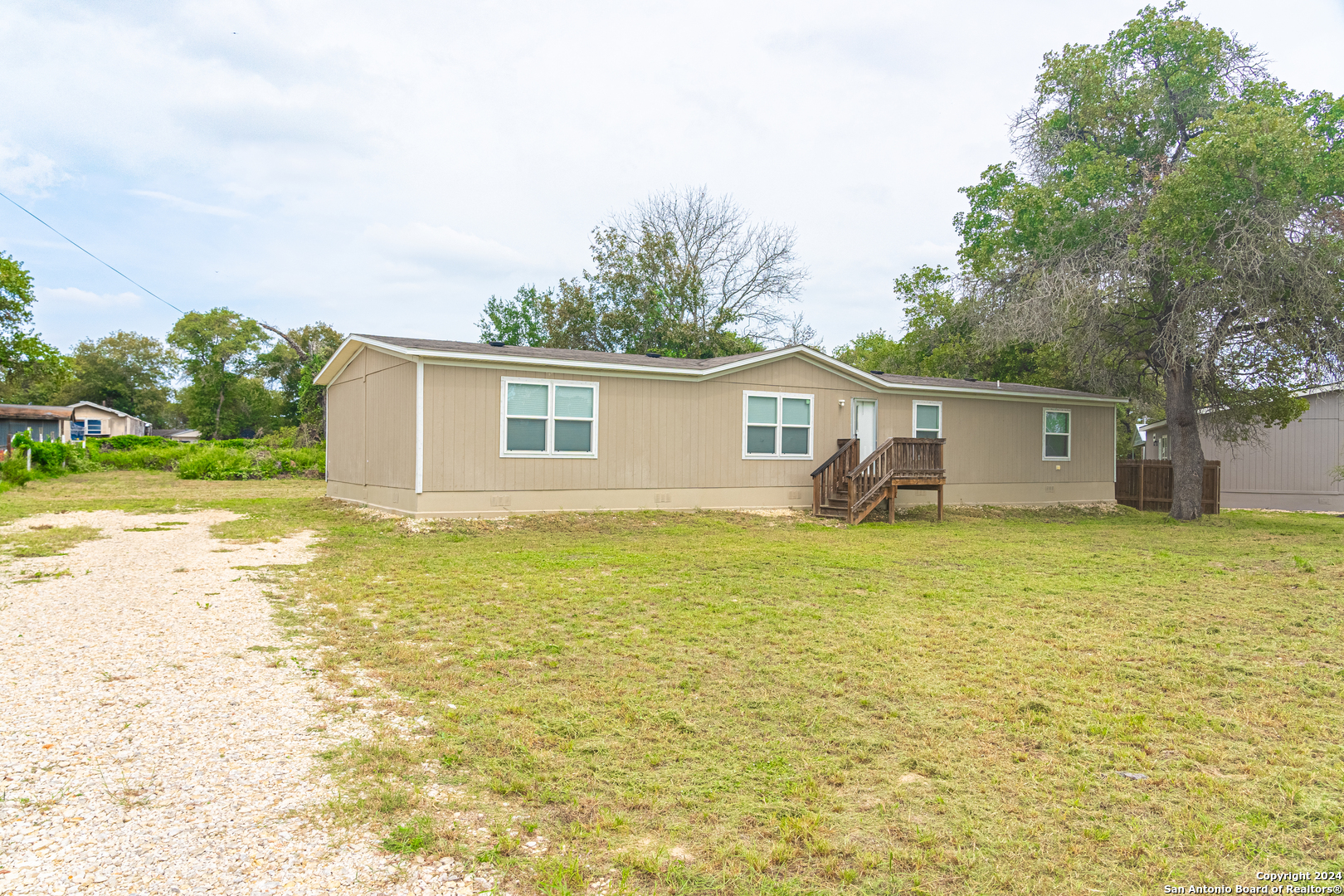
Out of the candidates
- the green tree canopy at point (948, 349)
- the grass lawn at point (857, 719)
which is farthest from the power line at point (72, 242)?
the green tree canopy at point (948, 349)

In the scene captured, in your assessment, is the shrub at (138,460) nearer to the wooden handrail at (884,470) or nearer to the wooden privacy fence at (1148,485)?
the wooden handrail at (884,470)

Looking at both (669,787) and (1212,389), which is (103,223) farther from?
(1212,389)

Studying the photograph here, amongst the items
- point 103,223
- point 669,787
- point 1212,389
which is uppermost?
point 103,223

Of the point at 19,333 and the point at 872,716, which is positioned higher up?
the point at 19,333

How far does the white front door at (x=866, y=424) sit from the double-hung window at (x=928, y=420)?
105 cm

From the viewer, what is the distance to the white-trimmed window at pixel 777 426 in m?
14.1

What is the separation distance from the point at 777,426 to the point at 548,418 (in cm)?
439

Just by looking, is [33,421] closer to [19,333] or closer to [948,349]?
[19,333]

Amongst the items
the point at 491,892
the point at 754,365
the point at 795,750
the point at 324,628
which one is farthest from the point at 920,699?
the point at 754,365

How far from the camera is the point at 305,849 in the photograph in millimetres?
2375

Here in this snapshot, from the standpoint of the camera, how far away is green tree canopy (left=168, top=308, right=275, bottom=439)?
4719cm

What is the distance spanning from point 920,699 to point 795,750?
0.97 meters

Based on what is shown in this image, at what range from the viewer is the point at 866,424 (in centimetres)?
1548

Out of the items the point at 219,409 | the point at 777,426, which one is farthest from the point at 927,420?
the point at 219,409
